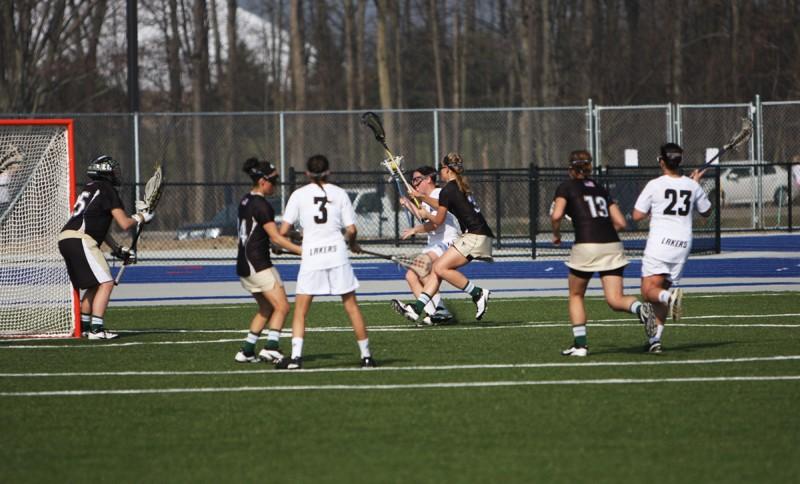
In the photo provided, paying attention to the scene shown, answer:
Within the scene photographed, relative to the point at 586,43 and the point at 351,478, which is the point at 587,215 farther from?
the point at 586,43

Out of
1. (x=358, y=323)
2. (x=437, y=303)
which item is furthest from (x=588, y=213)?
(x=437, y=303)

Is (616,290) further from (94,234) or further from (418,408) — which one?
(94,234)

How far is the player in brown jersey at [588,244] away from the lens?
37.6ft

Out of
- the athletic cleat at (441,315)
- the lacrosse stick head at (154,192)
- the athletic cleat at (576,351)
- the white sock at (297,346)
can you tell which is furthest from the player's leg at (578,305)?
the lacrosse stick head at (154,192)

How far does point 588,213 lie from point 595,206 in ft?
0.29

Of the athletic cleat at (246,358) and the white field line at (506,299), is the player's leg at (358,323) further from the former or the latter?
the white field line at (506,299)

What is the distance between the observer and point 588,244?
11492mm

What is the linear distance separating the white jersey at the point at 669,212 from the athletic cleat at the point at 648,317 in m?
0.47

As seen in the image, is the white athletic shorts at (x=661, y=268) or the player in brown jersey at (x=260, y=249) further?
the white athletic shorts at (x=661, y=268)

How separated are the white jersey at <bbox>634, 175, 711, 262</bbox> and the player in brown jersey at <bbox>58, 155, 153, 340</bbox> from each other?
5.32 meters

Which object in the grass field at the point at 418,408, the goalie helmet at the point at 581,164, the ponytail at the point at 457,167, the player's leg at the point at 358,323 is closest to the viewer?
the grass field at the point at 418,408

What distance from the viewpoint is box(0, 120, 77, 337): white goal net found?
14508 millimetres

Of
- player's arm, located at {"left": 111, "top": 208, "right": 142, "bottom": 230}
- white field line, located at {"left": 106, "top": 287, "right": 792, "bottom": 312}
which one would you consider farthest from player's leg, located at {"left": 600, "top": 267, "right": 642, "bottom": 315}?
white field line, located at {"left": 106, "top": 287, "right": 792, "bottom": 312}

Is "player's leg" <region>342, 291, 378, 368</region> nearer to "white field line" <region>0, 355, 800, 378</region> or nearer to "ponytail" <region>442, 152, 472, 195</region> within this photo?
"white field line" <region>0, 355, 800, 378</region>
